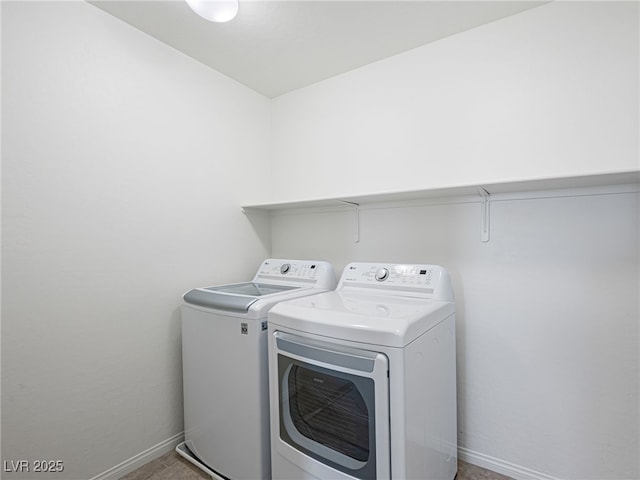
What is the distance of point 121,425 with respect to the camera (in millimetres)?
1688

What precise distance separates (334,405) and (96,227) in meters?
1.46

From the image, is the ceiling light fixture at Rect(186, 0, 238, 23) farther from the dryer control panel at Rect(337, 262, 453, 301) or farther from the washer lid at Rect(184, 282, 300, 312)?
the dryer control panel at Rect(337, 262, 453, 301)

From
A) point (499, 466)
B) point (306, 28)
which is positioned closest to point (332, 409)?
point (499, 466)

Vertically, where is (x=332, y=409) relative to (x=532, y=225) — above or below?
below

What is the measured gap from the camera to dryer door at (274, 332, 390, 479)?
1.13 meters

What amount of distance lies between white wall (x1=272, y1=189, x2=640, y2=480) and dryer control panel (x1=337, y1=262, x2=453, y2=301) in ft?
0.83

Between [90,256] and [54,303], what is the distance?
0.26 meters

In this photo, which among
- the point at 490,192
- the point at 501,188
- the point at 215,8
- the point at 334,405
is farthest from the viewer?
the point at 490,192

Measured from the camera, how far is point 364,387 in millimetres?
1154

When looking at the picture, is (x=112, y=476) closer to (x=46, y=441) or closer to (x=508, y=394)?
(x=46, y=441)

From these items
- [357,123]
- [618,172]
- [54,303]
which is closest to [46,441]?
[54,303]

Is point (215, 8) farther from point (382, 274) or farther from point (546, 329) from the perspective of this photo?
point (546, 329)

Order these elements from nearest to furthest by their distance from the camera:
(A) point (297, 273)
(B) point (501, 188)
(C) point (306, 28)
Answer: (B) point (501, 188)
(C) point (306, 28)
(A) point (297, 273)

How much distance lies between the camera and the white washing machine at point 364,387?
1116 mm
